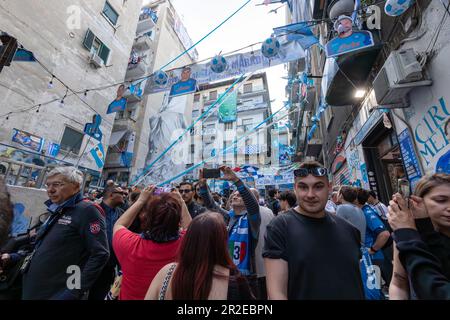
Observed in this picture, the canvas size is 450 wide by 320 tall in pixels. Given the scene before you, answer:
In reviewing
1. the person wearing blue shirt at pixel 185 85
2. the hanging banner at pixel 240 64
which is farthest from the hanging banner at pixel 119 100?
the person wearing blue shirt at pixel 185 85

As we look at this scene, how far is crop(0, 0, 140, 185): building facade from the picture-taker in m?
11.2

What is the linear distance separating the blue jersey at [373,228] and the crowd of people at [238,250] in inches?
27.7

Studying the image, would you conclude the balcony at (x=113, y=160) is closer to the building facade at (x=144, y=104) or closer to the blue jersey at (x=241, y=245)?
the building facade at (x=144, y=104)

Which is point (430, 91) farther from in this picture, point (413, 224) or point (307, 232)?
point (307, 232)

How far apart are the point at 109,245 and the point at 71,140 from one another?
1428 cm

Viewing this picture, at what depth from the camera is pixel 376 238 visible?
11.2 ft

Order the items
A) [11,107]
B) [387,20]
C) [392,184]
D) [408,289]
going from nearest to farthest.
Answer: [408,289], [387,20], [392,184], [11,107]

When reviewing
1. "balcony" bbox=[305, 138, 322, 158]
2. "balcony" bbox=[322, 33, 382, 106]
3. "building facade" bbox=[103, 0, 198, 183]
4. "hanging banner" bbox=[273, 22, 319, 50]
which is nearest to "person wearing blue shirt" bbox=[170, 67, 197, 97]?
"hanging banner" bbox=[273, 22, 319, 50]

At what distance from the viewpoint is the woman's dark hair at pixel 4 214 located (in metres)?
0.90

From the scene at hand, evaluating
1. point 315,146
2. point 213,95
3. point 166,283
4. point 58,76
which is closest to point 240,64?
point 166,283

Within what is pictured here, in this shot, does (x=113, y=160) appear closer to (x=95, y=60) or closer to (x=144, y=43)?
(x=95, y=60)
